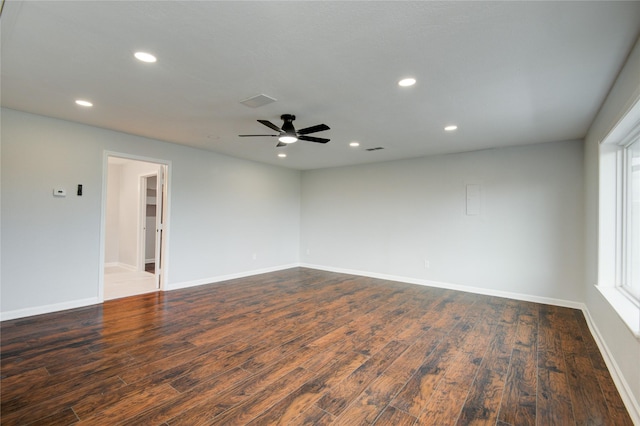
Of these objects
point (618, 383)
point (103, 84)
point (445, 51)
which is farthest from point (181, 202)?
point (618, 383)

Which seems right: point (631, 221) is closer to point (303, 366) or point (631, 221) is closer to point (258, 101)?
point (303, 366)

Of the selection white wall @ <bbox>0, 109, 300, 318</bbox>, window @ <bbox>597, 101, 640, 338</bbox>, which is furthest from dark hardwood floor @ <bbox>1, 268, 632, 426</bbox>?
window @ <bbox>597, 101, 640, 338</bbox>

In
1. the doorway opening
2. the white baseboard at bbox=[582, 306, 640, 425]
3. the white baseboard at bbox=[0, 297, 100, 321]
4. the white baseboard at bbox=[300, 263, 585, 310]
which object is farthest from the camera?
the doorway opening

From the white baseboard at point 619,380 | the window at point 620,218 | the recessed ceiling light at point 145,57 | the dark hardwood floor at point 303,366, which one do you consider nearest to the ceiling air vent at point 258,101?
the recessed ceiling light at point 145,57

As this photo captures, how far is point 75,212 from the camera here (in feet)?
13.4

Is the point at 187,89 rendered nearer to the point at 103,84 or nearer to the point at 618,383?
the point at 103,84

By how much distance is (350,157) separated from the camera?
6.04 meters

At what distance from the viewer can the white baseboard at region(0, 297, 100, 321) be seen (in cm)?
357

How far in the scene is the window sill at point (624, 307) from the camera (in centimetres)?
207

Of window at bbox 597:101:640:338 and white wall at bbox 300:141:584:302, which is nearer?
window at bbox 597:101:640:338

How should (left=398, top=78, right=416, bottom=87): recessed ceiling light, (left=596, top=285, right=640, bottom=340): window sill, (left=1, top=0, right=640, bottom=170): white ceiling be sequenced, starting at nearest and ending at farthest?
(left=1, top=0, right=640, bottom=170): white ceiling → (left=596, top=285, right=640, bottom=340): window sill → (left=398, top=78, right=416, bottom=87): recessed ceiling light

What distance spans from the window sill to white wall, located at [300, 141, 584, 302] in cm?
169

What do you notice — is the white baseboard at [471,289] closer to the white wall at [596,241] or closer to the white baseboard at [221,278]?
the white wall at [596,241]

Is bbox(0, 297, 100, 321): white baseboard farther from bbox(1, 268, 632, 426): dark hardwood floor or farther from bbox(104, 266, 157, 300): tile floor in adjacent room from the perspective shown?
bbox(104, 266, 157, 300): tile floor in adjacent room
